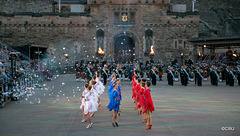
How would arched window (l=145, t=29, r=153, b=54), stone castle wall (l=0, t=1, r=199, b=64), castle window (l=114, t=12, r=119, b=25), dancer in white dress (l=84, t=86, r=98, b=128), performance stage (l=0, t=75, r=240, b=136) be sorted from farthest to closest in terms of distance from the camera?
castle window (l=114, t=12, r=119, b=25) < arched window (l=145, t=29, r=153, b=54) < stone castle wall (l=0, t=1, r=199, b=64) < dancer in white dress (l=84, t=86, r=98, b=128) < performance stage (l=0, t=75, r=240, b=136)

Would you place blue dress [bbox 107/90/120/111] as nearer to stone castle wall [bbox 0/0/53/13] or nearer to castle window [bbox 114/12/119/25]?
castle window [bbox 114/12/119/25]

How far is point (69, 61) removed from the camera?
39.7m

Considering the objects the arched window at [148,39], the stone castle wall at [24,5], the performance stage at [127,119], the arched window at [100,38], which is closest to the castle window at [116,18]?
the arched window at [100,38]

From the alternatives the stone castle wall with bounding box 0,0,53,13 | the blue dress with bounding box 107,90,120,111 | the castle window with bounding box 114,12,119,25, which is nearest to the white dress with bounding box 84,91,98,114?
the blue dress with bounding box 107,90,120,111

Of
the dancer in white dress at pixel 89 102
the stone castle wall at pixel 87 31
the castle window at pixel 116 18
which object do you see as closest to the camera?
the dancer in white dress at pixel 89 102

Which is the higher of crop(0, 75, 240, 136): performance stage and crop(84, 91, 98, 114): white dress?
crop(84, 91, 98, 114): white dress

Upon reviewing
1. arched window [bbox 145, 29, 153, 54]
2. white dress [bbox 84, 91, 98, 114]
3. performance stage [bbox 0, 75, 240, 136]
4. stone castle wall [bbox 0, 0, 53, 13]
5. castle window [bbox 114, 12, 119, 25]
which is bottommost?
performance stage [bbox 0, 75, 240, 136]

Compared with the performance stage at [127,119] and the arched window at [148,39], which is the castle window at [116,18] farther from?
the performance stage at [127,119]

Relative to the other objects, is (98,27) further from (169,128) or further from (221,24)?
(169,128)

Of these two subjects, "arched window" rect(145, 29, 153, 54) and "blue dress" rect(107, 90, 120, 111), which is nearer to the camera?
"blue dress" rect(107, 90, 120, 111)

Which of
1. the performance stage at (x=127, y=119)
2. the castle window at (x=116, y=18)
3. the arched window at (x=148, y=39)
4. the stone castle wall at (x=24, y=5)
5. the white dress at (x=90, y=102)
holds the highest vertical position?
the stone castle wall at (x=24, y=5)

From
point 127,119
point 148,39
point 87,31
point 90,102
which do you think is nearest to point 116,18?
point 87,31

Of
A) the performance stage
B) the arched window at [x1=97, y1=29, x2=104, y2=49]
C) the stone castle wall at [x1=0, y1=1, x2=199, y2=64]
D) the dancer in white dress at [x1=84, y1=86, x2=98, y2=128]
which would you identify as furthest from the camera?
the arched window at [x1=97, y1=29, x2=104, y2=49]

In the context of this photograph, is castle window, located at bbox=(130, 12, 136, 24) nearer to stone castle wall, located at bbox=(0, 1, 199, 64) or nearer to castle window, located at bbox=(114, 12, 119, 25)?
stone castle wall, located at bbox=(0, 1, 199, 64)
